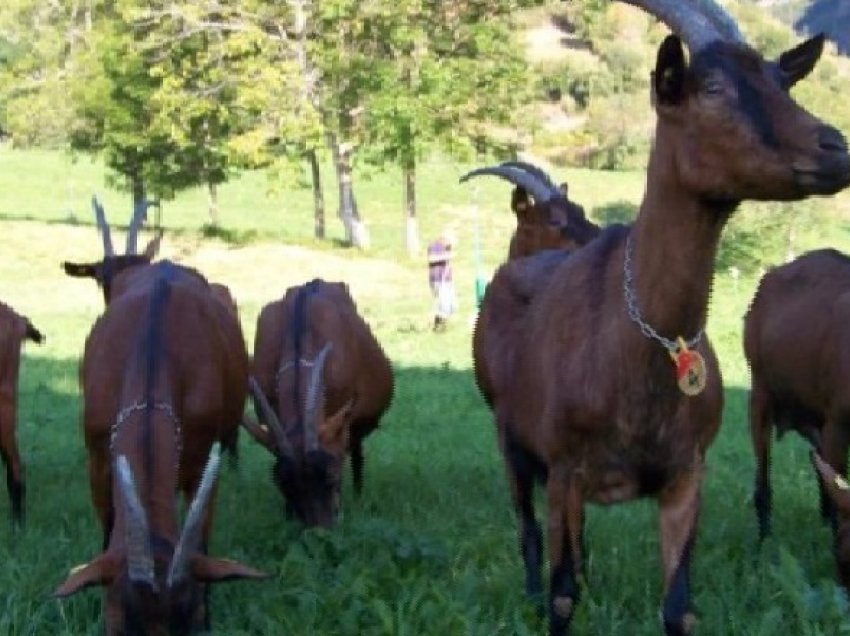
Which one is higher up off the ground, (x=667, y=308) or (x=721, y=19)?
(x=721, y=19)

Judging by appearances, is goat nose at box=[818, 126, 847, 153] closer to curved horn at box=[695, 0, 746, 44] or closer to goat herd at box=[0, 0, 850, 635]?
goat herd at box=[0, 0, 850, 635]

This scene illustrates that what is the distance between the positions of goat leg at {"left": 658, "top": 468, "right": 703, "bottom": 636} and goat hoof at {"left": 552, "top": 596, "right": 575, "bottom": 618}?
42 cm

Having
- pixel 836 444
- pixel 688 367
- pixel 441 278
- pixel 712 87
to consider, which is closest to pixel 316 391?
pixel 836 444

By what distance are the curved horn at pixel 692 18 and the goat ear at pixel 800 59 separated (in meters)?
0.21

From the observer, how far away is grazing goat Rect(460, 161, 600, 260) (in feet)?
26.1

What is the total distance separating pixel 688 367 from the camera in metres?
4.70

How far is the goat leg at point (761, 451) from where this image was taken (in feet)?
25.7

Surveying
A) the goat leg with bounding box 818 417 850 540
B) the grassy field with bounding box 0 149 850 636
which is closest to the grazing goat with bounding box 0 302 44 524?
the grassy field with bounding box 0 149 850 636

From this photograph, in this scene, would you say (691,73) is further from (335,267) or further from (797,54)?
(335,267)

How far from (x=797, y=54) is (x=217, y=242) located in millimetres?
28627

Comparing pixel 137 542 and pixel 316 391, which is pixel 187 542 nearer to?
pixel 137 542

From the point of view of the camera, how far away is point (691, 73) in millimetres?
4227

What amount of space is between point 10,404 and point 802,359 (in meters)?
4.86

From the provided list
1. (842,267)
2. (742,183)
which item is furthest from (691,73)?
(842,267)
